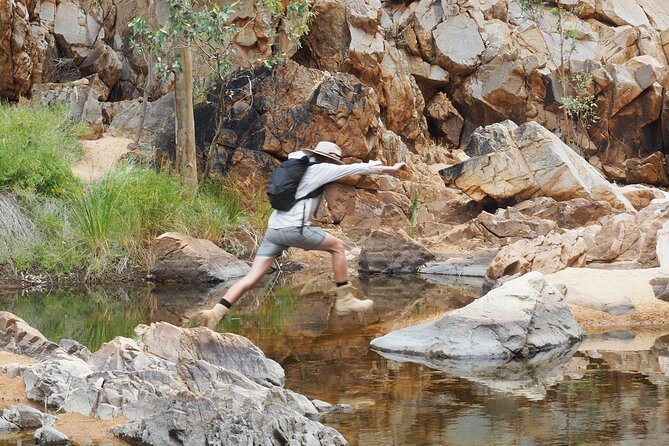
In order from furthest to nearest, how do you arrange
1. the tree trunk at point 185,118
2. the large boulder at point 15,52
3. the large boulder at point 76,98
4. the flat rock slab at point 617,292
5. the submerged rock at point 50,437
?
the large boulder at point 76,98
the large boulder at point 15,52
the tree trunk at point 185,118
the flat rock slab at point 617,292
the submerged rock at point 50,437

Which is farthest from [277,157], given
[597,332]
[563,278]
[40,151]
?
[597,332]

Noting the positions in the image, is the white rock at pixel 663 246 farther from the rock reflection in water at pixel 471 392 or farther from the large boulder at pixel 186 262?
the large boulder at pixel 186 262

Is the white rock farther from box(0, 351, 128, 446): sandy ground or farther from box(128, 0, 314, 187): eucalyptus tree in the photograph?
box(0, 351, 128, 446): sandy ground

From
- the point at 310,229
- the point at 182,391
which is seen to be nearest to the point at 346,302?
the point at 310,229

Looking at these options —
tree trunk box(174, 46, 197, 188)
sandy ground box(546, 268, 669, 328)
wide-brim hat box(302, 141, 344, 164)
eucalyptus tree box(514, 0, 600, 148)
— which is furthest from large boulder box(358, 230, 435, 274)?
eucalyptus tree box(514, 0, 600, 148)

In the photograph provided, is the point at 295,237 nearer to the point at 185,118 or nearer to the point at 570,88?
the point at 185,118

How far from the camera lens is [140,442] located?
5883 mm

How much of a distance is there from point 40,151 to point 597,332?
1013 centimetres

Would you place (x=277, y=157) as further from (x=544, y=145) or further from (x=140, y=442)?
(x=140, y=442)

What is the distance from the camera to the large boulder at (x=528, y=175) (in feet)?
64.6

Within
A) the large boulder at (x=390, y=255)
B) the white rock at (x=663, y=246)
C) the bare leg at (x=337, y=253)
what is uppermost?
the bare leg at (x=337, y=253)

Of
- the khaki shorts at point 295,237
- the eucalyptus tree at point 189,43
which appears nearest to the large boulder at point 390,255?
the eucalyptus tree at point 189,43

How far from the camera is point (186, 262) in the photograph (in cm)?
1495

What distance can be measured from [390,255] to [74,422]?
10.6 metres
